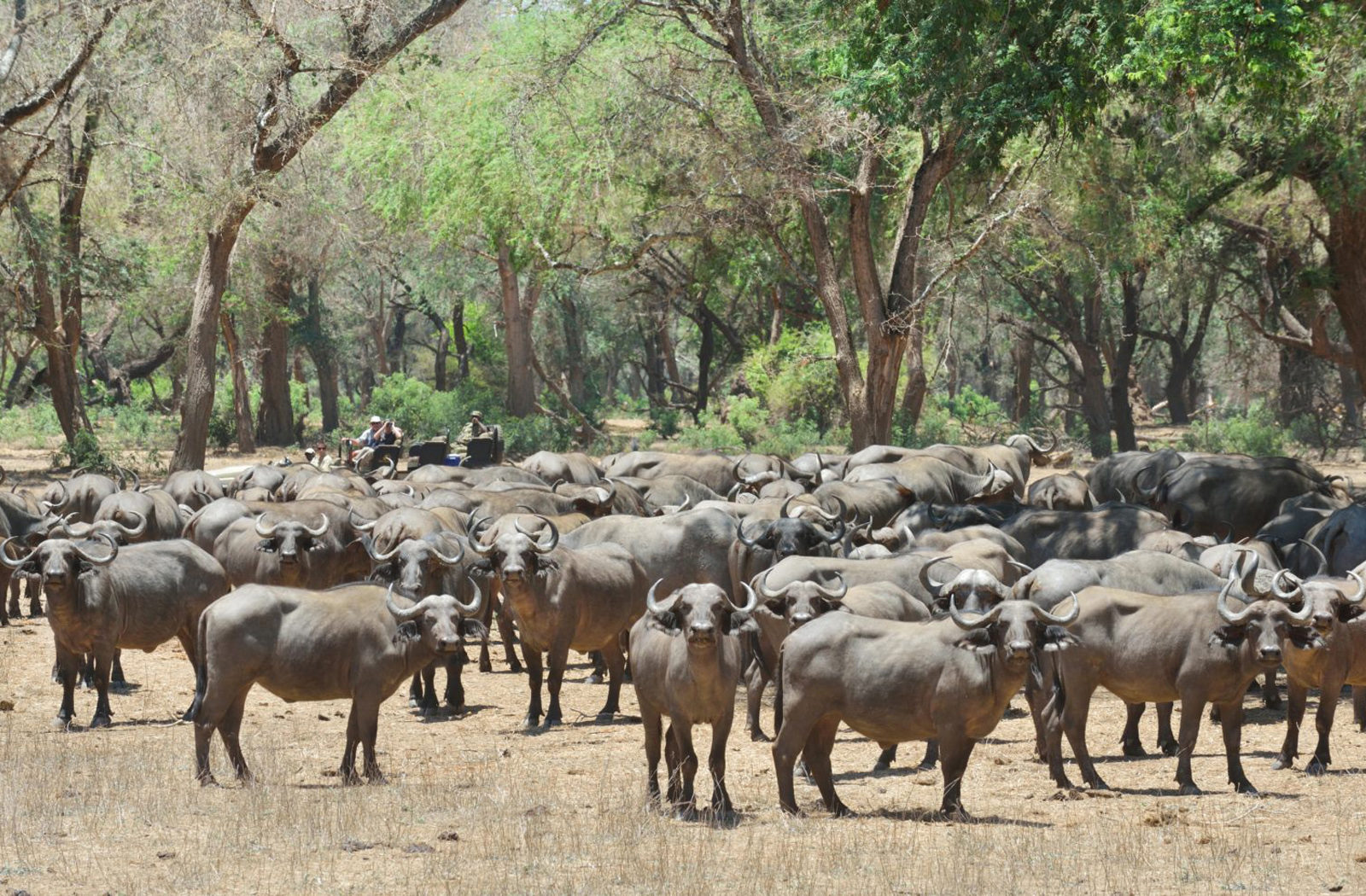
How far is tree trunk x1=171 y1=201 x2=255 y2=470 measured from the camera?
1105 inches

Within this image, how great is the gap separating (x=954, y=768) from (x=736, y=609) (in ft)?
5.54

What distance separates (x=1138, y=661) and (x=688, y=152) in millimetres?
19321

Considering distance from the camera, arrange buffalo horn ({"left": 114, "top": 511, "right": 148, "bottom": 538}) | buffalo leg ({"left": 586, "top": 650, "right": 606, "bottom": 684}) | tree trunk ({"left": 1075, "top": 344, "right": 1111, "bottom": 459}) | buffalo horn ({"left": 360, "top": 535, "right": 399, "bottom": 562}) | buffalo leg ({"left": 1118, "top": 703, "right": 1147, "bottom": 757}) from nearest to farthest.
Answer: buffalo leg ({"left": 1118, "top": 703, "right": 1147, "bottom": 757}) → buffalo horn ({"left": 360, "top": 535, "right": 399, "bottom": 562}) → buffalo leg ({"left": 586, "top": 650, "right": 606, "bottom": 684}) → buffalo horn ({"left": 114, "top": 511, "right": 148, "bottom": 538}) → tree trunk ({"left": 1075, "top": 344, "right": 1111, "bottom": 459})

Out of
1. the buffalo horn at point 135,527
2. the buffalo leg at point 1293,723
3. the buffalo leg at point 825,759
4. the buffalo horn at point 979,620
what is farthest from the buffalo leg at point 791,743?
the buffalo horn at point 135,527

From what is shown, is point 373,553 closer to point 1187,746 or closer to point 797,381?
point 1187,746

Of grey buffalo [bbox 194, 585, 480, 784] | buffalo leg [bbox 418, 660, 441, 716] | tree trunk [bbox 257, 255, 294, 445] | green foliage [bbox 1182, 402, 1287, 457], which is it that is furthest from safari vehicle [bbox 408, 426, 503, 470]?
grey buffalo [bbox 194, 585, 480, 784]

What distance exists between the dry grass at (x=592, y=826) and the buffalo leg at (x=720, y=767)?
0.17m

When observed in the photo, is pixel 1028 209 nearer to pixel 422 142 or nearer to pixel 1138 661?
pixel 422 142

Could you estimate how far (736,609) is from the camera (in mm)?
9922

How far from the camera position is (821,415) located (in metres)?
44.1

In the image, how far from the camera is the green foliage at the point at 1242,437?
40.4m

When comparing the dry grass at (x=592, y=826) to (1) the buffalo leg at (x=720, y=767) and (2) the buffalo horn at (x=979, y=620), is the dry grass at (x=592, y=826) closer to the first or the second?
(1) the buffalo leg at (x=720, y=767)

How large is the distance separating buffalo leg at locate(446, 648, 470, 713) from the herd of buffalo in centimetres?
2

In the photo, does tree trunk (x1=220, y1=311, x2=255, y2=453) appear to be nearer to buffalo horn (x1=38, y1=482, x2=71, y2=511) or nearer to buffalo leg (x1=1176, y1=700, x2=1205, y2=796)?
buffalo horn (x1=38, y1=482, x2=71, y2=511)
